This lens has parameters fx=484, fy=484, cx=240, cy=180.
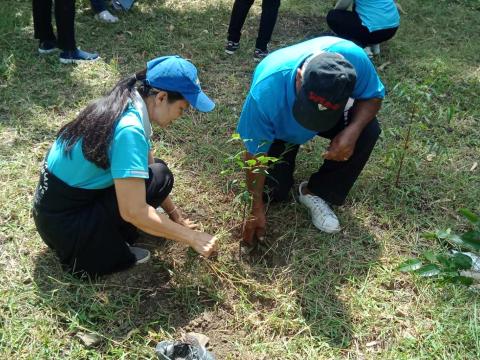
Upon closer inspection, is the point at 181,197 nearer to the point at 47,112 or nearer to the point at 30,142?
the point at 30,142

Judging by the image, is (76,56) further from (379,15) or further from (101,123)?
(379,15)

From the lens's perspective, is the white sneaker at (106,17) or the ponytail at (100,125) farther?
the white sneaker at (106,17)

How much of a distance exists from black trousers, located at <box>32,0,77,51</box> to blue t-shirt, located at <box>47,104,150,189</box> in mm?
2233

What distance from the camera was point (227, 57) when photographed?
4445 millimetres

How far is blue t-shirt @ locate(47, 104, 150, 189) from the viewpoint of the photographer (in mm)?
1897

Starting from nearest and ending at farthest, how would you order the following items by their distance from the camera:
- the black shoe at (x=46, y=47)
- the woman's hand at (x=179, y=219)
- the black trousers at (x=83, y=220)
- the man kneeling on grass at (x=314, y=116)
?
the man kneeling on grass at (x=314, y=116)
the black trousers at (x=83, y=220)
the woman's hand at (x=179, y=219)
the black shoe at (x=46, y=47)

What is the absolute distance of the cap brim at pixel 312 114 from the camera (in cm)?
201

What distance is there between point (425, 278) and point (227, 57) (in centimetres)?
280

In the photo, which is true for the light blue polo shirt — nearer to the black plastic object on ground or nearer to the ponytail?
the ponytail

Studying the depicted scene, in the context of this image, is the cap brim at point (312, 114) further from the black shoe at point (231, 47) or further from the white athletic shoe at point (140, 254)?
the black shoe at point (231, 47)

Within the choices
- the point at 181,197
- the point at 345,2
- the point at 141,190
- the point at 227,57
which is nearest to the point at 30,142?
the point at 181,197

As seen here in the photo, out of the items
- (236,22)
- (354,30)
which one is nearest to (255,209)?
(236,22)

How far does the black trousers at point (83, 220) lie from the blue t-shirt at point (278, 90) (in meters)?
0.50

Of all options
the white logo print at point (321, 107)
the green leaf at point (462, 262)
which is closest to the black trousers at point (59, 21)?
the white logo print at point (321, 107)
